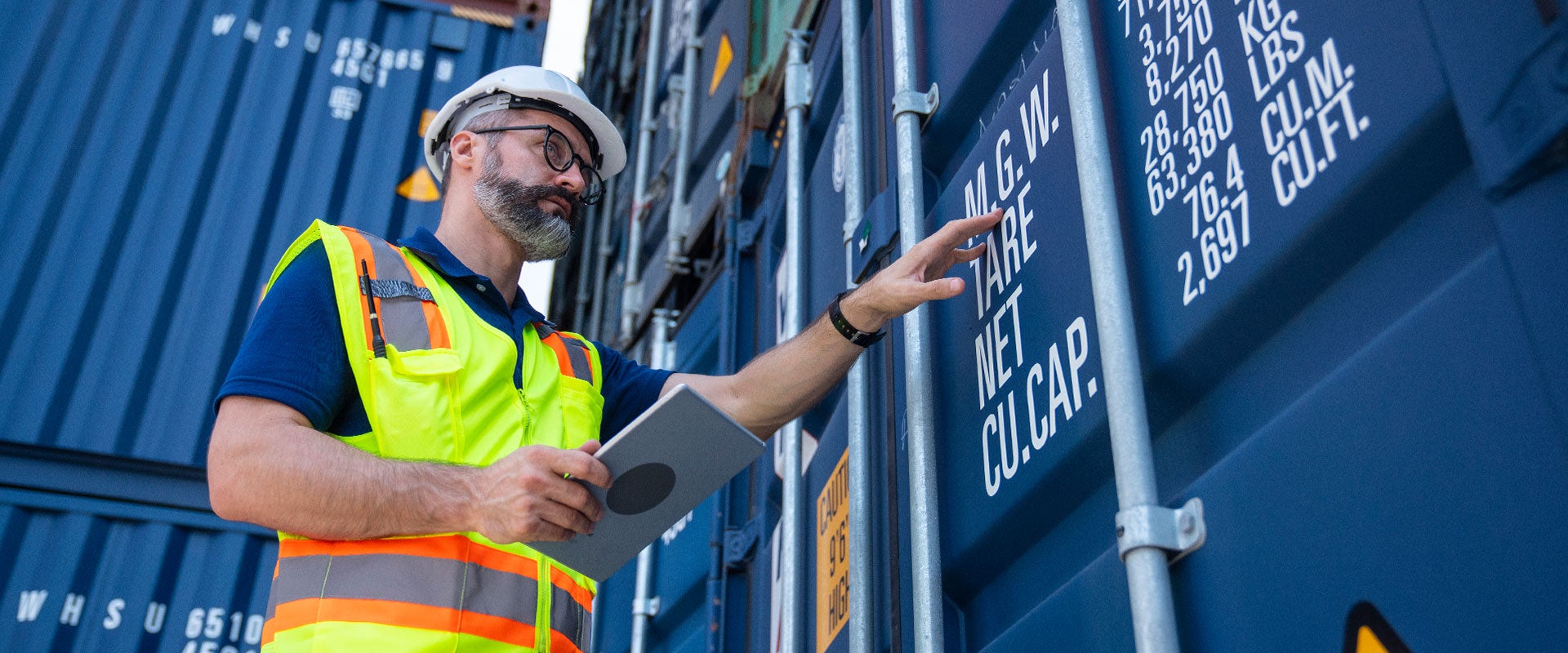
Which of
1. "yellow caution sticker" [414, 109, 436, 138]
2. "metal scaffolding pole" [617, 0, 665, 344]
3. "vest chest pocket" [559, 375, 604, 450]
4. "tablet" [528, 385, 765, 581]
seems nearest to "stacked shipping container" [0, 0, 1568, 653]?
"metal scaffolding pole" [617, 0, 665, 344]

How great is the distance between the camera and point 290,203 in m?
4.73

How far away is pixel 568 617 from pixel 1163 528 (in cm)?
88

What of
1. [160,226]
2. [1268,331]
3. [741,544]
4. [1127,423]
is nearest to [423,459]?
[1127,423]

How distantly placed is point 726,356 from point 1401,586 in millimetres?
2505

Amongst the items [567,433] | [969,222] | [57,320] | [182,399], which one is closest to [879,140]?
[969,222]

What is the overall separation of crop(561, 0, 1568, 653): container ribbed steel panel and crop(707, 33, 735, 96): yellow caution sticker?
2231 millimetres

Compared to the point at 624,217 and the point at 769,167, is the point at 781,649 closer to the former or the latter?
the point at 769,167

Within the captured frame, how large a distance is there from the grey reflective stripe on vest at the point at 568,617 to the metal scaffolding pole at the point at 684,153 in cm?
250

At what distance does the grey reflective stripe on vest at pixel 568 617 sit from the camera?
5.53ft

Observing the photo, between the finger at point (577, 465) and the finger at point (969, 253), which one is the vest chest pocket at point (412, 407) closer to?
the finger at point (577, 465)

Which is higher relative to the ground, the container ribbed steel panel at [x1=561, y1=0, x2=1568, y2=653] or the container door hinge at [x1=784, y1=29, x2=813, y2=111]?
the container door hinge at [x1=784, y1=29, x2=813, y2=111]

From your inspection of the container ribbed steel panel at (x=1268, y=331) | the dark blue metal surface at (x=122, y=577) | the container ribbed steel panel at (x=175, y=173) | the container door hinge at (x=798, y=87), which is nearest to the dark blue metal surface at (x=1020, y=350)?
the container ribbed steel panel at (x=1268, y=331)

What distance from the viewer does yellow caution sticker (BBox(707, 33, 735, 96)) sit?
13.6 ft

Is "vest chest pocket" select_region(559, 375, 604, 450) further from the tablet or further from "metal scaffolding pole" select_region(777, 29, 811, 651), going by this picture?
"metal scaffolding pole" select_region(777, 29, 811, 651)
